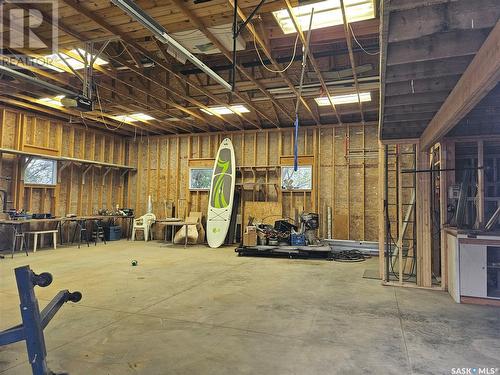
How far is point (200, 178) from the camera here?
10.5 meters

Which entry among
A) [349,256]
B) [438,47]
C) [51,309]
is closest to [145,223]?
[349,256]

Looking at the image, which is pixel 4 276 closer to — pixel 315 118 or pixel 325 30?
pixel 325 30

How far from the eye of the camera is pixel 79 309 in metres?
3.74

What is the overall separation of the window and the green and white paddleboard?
60.5 inches

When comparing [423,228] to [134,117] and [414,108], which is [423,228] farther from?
[134,117]

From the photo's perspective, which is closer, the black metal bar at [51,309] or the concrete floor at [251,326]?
the black metal bar at [51,309]

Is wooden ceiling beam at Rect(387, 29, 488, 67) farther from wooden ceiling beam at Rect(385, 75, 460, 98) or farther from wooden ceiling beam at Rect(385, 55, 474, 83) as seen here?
wooden ceiling beam at Rect(385, 75, 460, 98)

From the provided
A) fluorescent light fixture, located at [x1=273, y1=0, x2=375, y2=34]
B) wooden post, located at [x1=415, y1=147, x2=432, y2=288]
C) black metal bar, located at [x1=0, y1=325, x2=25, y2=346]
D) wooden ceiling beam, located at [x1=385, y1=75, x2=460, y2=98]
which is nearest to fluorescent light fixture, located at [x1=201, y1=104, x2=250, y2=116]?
fluorescent light fixture, located at [x1=273, y1=0, x2=375, y2=34]

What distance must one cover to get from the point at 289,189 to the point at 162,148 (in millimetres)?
4807

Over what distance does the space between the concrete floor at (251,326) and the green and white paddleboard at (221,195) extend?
141 inches

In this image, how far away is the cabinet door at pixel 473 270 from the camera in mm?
4082

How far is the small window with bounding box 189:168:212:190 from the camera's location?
10383 millimetres

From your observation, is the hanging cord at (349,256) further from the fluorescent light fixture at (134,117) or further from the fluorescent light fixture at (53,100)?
the fluorescent light fixture at (53,100)

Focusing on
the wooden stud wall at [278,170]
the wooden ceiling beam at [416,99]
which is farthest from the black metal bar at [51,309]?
the wooden stud wall at [278,170]
